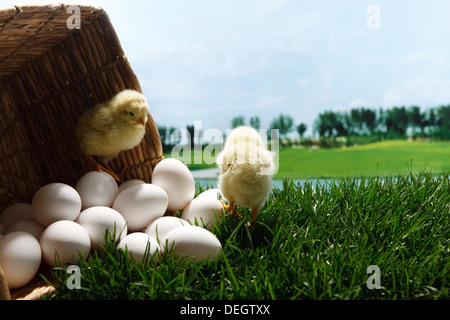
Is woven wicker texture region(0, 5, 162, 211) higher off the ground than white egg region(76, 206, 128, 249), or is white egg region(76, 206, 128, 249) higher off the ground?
woven wicker texture region(0, 5, 162, 211)

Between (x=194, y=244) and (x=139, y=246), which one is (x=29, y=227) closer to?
(x=139, y=246)

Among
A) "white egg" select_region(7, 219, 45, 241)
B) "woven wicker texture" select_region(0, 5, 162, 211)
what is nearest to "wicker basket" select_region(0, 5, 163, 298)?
"woven wicker texture" select_region(0, 5, 162, 211)

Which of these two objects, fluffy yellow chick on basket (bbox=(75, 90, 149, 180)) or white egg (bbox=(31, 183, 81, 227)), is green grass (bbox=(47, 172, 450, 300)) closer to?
white egg (bbox=(31, 183, 81, 227))

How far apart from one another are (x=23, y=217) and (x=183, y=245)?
67 cm

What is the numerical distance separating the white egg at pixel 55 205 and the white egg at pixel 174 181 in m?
0.32

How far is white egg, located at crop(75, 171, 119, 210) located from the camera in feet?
4.85

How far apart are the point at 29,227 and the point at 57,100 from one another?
19.9 inches

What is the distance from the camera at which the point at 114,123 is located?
1508 mm

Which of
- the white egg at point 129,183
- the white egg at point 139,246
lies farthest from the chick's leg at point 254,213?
the white egg at point 129,183

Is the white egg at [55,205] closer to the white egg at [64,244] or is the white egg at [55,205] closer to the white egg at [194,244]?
the white egg at [64,244]

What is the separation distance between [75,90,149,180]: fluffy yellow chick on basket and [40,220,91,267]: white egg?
0.37 m

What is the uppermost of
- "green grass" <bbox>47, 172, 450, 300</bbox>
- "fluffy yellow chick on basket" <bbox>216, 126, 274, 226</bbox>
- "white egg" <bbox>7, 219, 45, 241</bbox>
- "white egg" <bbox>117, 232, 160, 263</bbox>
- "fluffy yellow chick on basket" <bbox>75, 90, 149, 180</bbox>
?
"fluffy yellow chick on basket" <bbox>75, 90, 149, 180</bbox>

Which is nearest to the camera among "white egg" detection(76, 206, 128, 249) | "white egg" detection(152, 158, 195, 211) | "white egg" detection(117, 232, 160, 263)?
"white egg" detection(117, 232, 160, 263)
